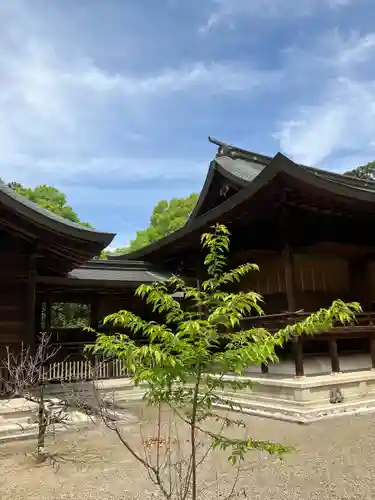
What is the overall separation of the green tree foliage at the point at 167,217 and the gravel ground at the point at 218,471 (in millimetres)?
24272

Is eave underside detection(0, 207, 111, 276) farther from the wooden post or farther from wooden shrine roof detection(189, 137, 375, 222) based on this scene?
wooden shrine roof detection(189, 137, 375, 222)

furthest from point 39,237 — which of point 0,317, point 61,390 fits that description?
point 61,390

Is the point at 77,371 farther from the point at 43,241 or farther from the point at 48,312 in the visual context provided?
the point at 43,241

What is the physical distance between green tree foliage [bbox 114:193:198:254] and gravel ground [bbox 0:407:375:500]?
24.3m

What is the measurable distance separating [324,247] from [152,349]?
7828 mm

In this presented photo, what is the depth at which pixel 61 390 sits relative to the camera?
980 cm

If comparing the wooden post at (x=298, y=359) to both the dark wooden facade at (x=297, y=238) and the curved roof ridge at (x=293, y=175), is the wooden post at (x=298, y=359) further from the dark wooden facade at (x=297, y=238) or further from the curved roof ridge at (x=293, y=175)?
the curved roof ridge at (x=293, y=175)

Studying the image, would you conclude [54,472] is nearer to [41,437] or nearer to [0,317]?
[41,437]

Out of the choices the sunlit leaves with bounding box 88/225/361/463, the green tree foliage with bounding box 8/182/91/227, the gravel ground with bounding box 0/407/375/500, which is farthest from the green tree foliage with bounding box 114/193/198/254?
the sunlit leaves with bounding box 88/225/361/463

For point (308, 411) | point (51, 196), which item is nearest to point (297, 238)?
point (308, 411)

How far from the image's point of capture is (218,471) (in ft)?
15.8

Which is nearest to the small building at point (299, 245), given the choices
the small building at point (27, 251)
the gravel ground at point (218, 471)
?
the gravel ground at point (218, 471)

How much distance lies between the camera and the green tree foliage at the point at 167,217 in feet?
101

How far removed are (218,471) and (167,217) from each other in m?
27.2
